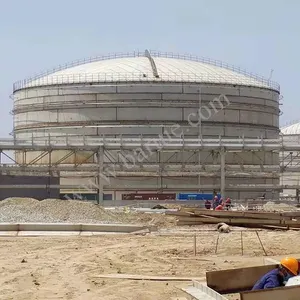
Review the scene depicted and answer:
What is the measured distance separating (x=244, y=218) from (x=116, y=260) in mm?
12236

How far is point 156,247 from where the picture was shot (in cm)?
2150

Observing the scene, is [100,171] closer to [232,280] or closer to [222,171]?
[222,171]

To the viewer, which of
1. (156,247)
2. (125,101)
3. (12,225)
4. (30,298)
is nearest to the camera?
(30,298)

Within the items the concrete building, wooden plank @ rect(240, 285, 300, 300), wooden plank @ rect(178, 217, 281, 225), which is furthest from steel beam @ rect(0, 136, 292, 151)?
wooden plank @ rect(240, 285, 300, 300)

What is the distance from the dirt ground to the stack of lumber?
1.80 meters

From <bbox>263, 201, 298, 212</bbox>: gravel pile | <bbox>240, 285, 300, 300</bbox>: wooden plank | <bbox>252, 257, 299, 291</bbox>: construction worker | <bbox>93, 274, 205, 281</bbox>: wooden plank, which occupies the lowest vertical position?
<bbox>263, 201, 298, 212</bbox>: gravel pile

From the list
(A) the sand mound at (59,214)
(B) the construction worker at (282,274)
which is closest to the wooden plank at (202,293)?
(B) the construction worker at (282,274)

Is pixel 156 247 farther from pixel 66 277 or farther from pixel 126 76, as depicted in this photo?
pixel 126 76

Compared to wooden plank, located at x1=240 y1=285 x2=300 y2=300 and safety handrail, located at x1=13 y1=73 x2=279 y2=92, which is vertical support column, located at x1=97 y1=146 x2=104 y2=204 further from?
wooden plank, located at x1=240 y1=285 x2=300 y2=300

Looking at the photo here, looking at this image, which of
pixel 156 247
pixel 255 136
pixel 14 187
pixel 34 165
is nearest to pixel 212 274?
pixel 156 247

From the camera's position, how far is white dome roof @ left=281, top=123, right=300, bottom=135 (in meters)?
83.7

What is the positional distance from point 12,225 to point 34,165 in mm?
24191

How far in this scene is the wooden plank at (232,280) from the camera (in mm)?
11945

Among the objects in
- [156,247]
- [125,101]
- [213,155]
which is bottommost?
[156,247]
